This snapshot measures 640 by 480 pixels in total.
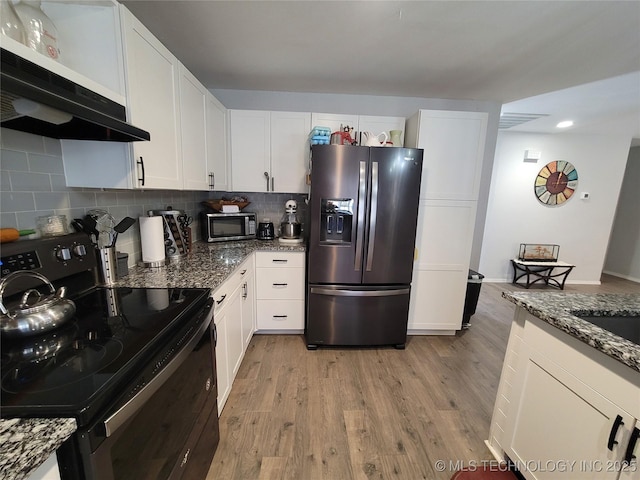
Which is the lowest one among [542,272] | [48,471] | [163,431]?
[542,272]

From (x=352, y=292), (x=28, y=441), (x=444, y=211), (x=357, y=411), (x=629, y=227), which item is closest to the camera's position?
(x=28, y=441)

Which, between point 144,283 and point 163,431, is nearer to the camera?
point 163,431

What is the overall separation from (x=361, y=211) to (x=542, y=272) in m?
4.27

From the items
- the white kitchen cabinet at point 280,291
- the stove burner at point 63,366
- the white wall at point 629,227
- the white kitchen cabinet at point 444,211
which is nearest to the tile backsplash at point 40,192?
the stove burner at point 63,366

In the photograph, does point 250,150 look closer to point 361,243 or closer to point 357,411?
point 361,243

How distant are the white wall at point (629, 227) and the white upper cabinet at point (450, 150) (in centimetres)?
500

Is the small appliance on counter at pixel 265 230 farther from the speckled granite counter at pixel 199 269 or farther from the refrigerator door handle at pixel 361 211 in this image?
the refrigerator door handle at pixel 361 211

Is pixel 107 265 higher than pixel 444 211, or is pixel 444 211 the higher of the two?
pixel 444 211

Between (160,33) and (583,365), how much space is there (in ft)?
9.84

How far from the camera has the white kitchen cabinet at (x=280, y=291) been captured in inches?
93.0

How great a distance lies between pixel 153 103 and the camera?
1.34 metres

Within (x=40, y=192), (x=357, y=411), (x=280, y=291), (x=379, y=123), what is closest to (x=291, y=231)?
(x=280, y=291)

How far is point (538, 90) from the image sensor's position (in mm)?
2490

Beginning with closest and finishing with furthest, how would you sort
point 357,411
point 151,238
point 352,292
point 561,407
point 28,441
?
point 28,441 → point 561,407 → point 151,238 → point 357,411 → point 352,292
